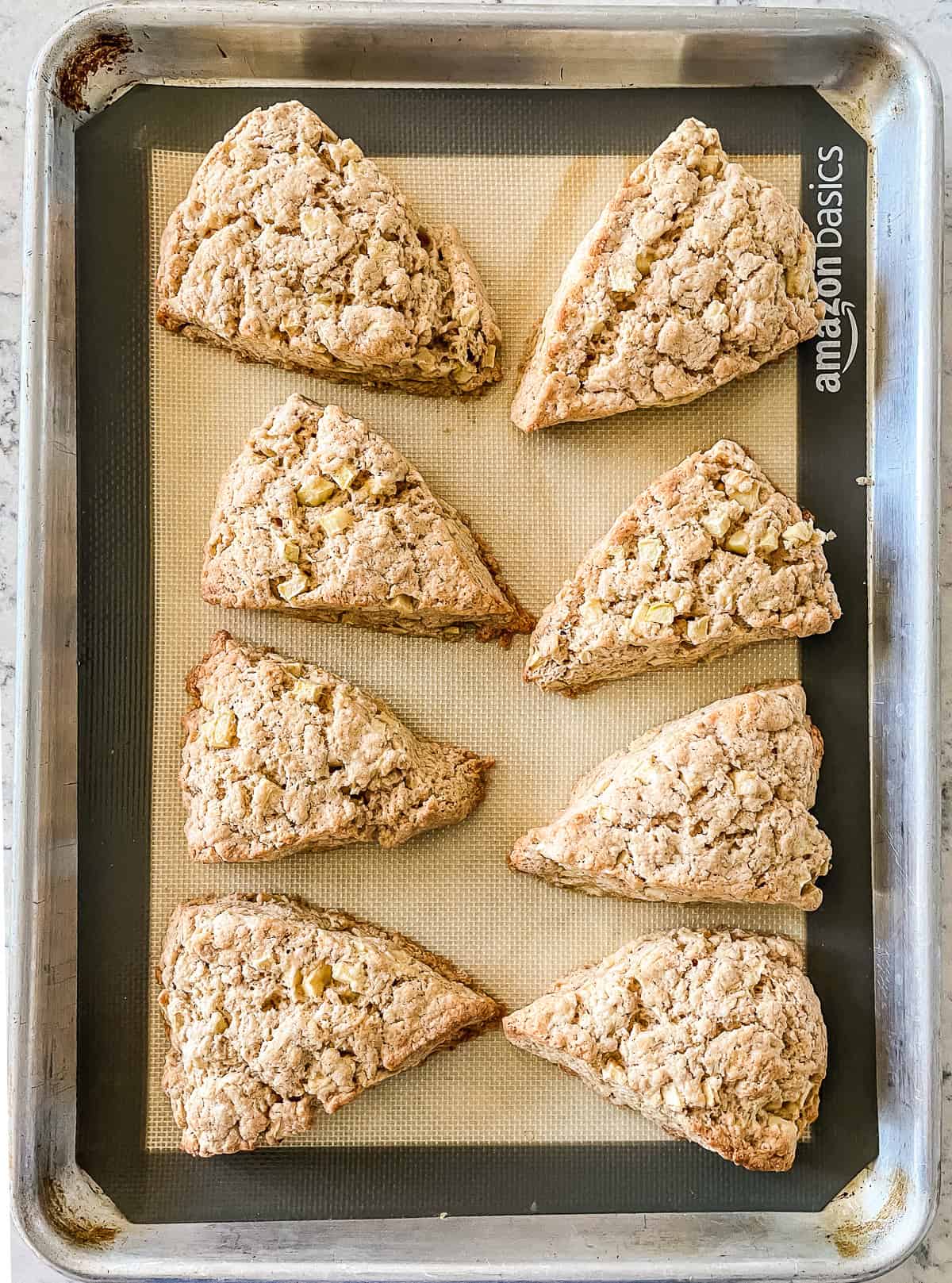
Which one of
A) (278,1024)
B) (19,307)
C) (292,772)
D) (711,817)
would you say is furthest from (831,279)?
(278,1024)

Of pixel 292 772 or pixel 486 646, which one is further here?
pixel 486 646

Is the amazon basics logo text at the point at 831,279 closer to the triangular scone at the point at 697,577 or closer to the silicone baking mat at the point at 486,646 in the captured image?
the silicone baking mat at the point at 486,646

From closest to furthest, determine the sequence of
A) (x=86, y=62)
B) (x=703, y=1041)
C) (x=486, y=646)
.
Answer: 1. (x=703, y=1041)
2. (x=86, y=62)
3. (x=486, y=646)

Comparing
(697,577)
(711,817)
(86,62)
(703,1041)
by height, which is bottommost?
(703,1041)

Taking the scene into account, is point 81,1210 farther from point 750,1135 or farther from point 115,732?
point 750,1135

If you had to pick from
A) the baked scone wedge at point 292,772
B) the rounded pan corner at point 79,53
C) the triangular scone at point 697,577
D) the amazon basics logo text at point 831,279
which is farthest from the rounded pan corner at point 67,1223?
the amazon basics logo text at point 831,279

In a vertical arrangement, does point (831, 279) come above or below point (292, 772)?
above

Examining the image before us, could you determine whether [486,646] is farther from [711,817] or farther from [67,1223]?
[67,1223]
